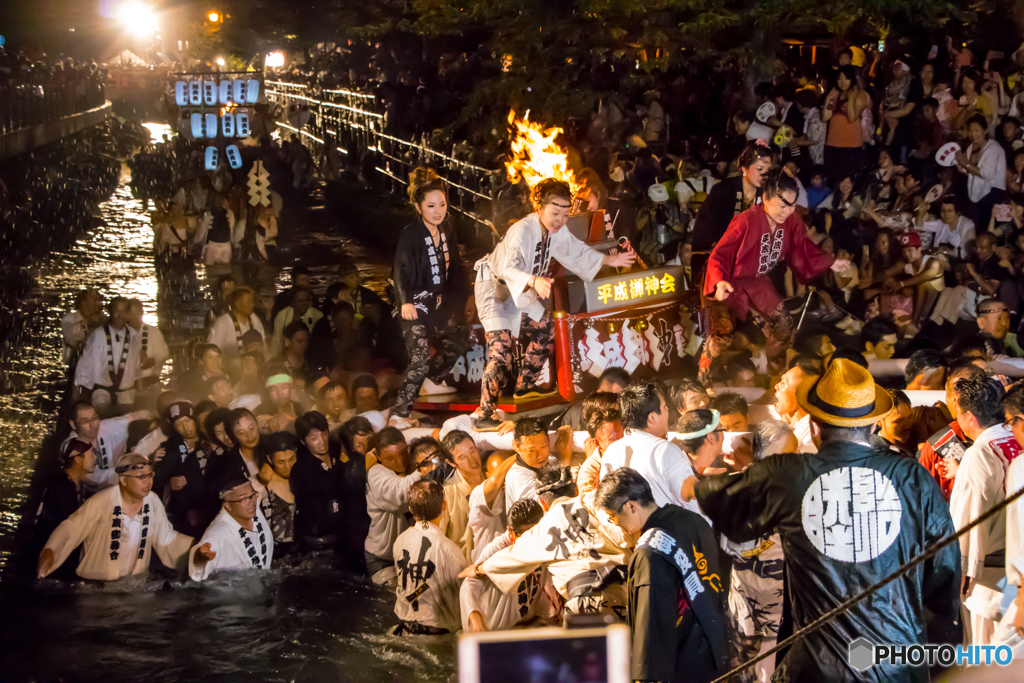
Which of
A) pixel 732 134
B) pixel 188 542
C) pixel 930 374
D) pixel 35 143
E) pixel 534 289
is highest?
pixel 35 143

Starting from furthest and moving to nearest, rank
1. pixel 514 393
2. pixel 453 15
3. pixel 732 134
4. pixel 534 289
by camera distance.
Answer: pixel 453 15, pixel 732 134, pixel 514 393, pixel 534 289

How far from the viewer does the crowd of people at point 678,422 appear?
3.55 meters

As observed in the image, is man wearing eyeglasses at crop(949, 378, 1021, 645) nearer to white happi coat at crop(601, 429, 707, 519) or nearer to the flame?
white happi coat at crop(601, 429, 707, 519)

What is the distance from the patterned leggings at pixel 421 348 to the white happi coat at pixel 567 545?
2912 millimetres

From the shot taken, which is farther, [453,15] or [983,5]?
[453,15]

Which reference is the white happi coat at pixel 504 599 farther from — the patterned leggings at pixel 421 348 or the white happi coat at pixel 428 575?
the patterned leggings at pixel 421 348

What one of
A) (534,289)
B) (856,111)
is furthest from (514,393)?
(856,111)

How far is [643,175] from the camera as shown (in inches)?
433

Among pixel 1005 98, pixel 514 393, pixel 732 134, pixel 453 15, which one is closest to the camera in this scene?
pixel 514 393

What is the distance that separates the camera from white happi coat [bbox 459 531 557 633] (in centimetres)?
475

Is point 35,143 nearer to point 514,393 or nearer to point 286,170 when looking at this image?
point 286,170

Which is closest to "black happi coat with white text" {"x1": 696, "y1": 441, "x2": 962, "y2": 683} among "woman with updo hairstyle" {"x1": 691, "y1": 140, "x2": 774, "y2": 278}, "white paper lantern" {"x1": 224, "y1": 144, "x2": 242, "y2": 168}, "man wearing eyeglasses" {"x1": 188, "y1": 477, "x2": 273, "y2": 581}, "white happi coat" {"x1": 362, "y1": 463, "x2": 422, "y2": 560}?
"white happi coat" {"x1": 362, "y1": 463, "x2": 422, "y2": 560}

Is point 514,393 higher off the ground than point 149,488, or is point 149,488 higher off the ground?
point 514,393

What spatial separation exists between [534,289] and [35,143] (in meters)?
20.5
